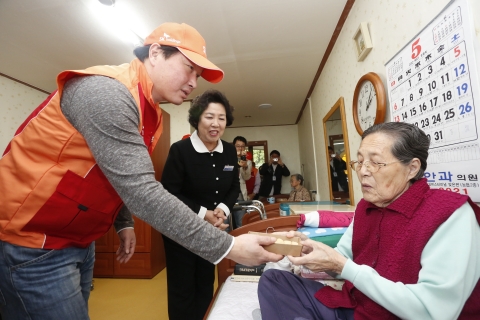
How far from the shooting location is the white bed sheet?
42.3 inches

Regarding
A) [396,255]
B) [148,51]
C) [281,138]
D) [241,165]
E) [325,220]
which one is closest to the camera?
[396,255]

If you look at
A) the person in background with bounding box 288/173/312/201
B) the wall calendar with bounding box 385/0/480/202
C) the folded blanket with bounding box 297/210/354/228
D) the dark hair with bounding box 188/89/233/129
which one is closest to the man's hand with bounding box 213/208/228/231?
the folded blanket with bounding box 297/210/354/228

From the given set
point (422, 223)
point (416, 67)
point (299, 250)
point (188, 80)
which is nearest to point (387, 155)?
point (422, 223)

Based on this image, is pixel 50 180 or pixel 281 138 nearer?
pixel 50 180

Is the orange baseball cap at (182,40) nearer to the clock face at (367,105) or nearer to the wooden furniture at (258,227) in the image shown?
the wooden furniture at (258,227)

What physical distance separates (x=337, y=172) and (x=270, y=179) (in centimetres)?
321

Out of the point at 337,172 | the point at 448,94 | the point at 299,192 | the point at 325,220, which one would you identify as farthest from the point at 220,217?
the point at 299,192

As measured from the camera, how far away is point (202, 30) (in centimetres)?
235

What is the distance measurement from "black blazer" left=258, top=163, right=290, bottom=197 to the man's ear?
522 cm

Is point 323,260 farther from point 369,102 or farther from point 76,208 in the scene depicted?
point 369,102

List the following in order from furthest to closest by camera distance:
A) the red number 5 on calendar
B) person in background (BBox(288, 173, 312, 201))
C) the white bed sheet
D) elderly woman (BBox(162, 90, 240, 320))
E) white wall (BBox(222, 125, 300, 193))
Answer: white wall (BBox(222, 125, 300, 193)), person in background (BBox(288, 173, 312, 201)), elderly woman (BBox(162, 90, 240, 320)), the red number 5 on calendar, the white bed sheet

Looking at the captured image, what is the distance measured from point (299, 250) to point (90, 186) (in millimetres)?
719

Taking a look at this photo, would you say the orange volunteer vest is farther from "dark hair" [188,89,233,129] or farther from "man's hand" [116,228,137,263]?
"dark hair" [188,89,233,129]

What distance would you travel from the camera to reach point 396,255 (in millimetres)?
795
